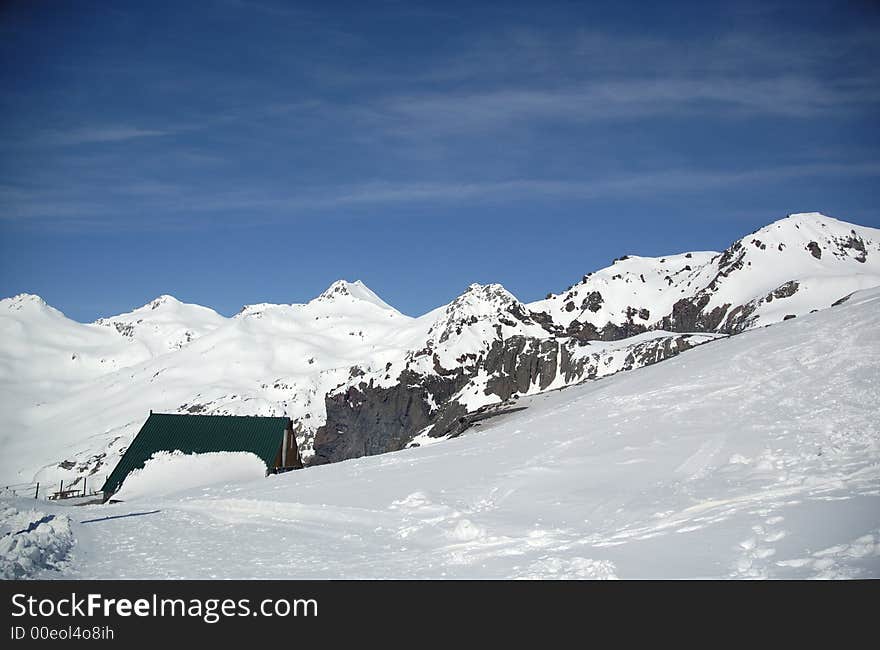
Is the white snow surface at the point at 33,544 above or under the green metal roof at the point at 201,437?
under

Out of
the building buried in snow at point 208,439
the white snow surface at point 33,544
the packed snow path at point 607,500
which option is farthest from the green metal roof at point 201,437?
the white snow surface at point 33,544

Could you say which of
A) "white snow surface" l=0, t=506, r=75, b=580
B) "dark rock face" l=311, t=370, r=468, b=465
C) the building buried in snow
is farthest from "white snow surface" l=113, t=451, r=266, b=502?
"dark rock face" l=311, t=370, r=468, b=465

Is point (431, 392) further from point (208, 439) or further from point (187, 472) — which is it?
point (187, 472)

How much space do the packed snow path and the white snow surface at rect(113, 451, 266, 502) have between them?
27.3 ft

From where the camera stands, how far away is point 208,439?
108 ft

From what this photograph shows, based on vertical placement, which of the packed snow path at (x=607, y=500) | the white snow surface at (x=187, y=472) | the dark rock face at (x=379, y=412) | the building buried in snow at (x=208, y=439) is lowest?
the packed snow path at (x=607, y=500)

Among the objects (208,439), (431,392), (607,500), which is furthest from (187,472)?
(431,392)

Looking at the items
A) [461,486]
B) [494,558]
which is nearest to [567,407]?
[461,486]

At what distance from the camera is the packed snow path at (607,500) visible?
11.3 m

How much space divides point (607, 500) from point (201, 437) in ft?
72.1

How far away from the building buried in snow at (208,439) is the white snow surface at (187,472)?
40cm

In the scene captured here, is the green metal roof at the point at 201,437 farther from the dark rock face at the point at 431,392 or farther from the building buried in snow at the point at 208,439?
the dark rock face at the point at 431,392

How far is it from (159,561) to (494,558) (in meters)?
4.87
